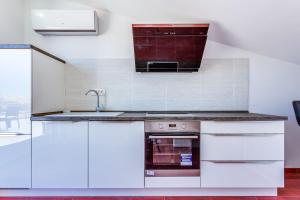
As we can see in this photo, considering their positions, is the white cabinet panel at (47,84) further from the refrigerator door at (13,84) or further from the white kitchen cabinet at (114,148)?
the white kitchen cabinet at (114,148)

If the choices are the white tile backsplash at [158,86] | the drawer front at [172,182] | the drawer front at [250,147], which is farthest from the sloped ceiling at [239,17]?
the drawer front at [172,182]

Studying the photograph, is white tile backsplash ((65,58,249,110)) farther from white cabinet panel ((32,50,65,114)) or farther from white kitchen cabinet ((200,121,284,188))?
white kitchen cabinet ((200,121,284,188))

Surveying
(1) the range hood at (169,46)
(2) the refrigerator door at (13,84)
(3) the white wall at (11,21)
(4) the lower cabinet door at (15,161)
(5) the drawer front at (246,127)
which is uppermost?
(3) the white wall at (11,21)

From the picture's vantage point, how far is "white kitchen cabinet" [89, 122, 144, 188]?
7.03 feet

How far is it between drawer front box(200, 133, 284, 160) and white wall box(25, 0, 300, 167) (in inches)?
30.0

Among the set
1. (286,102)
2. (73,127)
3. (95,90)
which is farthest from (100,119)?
(286,102)

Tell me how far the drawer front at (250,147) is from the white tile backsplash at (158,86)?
2.44ft

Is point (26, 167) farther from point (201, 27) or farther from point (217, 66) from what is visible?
point (217, 66)

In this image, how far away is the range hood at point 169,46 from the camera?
2316mm

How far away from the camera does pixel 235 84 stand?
111 inches

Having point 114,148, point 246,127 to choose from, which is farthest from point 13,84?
point 246,127

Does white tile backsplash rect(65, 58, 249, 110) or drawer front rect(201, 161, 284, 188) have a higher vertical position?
white tile backsplash rect(65, 58, 249, 110)

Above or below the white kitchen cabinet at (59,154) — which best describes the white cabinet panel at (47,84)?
above

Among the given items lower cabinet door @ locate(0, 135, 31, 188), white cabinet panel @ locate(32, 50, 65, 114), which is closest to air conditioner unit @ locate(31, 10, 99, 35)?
white cabinet panel @ locate(32, 50, 65, 114)
